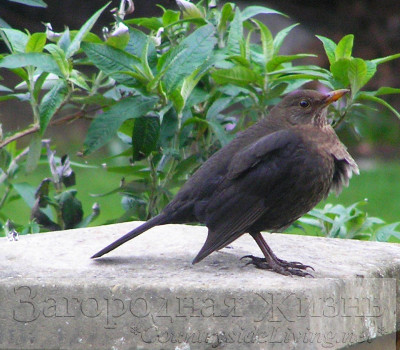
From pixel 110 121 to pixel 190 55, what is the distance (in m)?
0.46

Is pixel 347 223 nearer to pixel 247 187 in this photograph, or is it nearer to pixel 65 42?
pixel 247 187

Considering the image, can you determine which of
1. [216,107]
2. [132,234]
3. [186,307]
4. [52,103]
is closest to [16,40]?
[52,103]

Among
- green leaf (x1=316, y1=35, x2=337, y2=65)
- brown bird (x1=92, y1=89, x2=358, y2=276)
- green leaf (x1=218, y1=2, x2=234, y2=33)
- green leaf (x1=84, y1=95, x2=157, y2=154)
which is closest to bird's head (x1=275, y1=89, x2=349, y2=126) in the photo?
brown bird (x1=92, y1=89, x2=358, y2=276)

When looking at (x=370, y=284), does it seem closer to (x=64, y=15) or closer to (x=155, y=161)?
(x=155, y=161)

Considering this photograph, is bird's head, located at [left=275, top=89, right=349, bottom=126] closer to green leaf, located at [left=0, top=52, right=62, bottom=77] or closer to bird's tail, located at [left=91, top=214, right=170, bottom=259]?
bird's tail, located at [left=91, top=214, right=170, bottom=259]

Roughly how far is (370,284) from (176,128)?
128 centimetres

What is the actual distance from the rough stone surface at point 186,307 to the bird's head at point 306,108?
711mm

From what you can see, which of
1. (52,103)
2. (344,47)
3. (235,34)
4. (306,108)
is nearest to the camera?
(306,108)

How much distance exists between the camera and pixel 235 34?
12.4 feet

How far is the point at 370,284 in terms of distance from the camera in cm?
281

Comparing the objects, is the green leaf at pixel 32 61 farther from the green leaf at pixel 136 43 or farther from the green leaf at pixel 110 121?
the green leaf at pixel 136 43

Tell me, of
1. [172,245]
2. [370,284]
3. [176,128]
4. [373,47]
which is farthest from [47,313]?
[373,47]

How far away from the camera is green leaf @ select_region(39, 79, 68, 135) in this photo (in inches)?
135

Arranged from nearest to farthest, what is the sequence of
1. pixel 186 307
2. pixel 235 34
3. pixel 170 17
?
1. pixel 186 307
2. pixel 235 34
3. pixel 170 17
